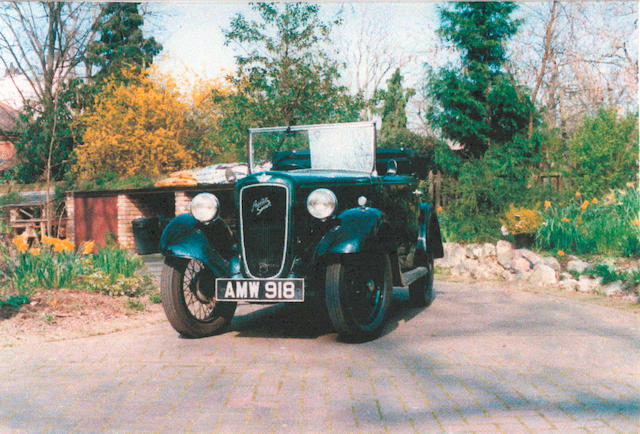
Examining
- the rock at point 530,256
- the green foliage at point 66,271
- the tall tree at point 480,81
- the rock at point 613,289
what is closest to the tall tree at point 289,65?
the tall tree at point 480,81

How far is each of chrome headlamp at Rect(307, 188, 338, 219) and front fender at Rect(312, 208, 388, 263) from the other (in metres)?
0.14

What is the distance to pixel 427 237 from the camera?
6586 millimetres

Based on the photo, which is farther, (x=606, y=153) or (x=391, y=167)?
(x=606, y=153)

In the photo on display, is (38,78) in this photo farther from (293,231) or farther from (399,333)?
(399,333)

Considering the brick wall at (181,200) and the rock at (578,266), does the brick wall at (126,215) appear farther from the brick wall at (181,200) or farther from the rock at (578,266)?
the rock at (578,266)

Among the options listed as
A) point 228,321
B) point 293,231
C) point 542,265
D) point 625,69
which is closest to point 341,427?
point 293,231

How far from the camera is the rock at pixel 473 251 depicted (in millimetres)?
9991

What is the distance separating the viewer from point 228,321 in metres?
5.20

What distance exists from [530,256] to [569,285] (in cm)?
146

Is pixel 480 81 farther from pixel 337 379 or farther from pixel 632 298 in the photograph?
pixel 337 379

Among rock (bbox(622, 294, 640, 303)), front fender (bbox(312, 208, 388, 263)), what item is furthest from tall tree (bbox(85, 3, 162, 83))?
rock (bbox(622, 294, 640, 303))

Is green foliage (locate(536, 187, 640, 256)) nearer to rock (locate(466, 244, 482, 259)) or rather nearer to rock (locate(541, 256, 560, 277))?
rock (locate(541, 256, 560, 277))

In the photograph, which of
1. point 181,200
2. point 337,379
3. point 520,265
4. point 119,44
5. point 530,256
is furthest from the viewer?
point 119,44

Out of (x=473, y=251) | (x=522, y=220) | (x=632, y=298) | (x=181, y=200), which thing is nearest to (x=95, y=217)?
(x=181, y=200)
